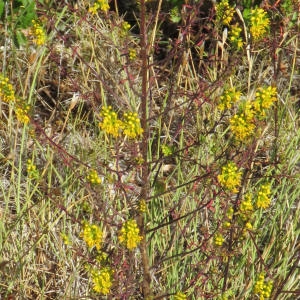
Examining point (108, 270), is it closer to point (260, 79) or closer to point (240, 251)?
point (240, 251)

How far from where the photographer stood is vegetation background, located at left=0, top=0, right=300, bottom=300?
2.24m

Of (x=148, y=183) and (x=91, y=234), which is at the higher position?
(x=91, y=234)

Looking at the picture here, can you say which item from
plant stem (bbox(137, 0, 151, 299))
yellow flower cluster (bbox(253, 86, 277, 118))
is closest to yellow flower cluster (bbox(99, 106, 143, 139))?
plant stem (bbox(137, 0, 151, 299))

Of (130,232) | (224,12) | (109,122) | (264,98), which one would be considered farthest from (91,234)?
(224,12)

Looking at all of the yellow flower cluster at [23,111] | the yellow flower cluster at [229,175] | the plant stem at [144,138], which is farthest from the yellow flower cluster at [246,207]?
the yellow flower cluster at [23,111]

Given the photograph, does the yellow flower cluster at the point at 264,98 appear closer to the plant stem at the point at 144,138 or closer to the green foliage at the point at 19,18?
the plant stem at the point at 144,138

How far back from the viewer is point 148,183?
9.34 ft

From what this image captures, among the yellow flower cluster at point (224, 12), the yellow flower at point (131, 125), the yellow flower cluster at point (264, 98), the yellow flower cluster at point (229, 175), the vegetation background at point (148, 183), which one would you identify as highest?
the yellow flower cluster at point (224, 12)

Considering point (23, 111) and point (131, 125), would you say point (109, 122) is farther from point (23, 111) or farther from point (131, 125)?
point (23, 111)

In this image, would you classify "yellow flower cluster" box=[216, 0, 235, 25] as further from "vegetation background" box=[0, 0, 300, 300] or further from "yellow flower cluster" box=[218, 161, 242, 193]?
"yellow flower cluster" box=[218, 161, 242, 193]

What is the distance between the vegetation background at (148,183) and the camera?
88.4 inches

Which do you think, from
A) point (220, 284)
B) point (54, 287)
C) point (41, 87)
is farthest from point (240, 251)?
point (41, 87)

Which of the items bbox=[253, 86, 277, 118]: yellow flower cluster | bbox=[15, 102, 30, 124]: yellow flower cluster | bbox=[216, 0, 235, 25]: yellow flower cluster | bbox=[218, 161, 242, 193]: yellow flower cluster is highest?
bbox=[216, 0, 235, 25]: yellow flower cluster

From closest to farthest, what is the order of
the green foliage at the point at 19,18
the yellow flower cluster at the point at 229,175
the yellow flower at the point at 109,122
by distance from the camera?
the yellow flower at the point at 109,122 < the yellow flower cluster at the point at 229,175 < the green foliage at the point at 19,18
